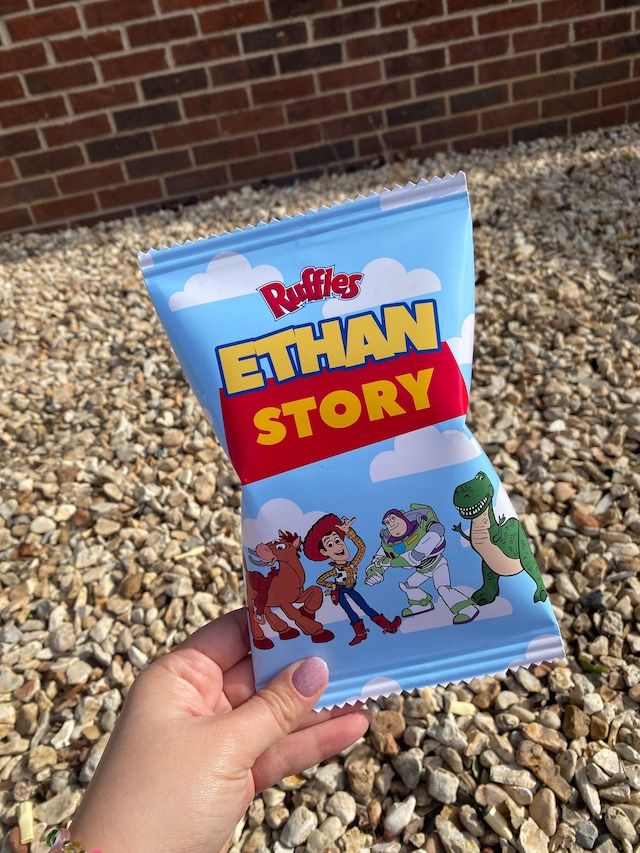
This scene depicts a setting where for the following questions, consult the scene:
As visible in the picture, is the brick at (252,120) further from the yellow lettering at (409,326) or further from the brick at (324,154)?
the yellow lettering at (409,326)

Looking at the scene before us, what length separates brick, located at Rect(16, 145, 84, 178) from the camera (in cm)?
395

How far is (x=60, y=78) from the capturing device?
3742mm

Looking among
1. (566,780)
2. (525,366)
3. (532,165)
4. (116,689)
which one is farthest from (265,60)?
(566,780)

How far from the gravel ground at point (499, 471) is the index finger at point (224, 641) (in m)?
0.38

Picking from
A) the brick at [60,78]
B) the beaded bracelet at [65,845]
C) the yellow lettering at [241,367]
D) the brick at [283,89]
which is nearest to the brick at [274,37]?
the brick at [283,89]

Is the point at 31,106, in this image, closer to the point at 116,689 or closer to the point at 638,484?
the point at 116,689

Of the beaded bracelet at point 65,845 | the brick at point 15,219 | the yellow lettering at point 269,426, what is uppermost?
the yellow lettering at point 269,426

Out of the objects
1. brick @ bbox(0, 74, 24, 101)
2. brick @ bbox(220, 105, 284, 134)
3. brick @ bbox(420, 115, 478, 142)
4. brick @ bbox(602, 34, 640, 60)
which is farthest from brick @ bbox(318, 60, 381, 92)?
brick @ bbox(0, 74, 24, 101)

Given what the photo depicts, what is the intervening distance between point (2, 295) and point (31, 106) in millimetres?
1121

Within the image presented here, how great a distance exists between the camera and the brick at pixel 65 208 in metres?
4.07

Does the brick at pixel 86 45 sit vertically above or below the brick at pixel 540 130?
above

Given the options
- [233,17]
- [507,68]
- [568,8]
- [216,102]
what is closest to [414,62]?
[507,68]

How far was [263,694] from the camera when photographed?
1.27m

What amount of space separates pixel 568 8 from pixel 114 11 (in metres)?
2.38
